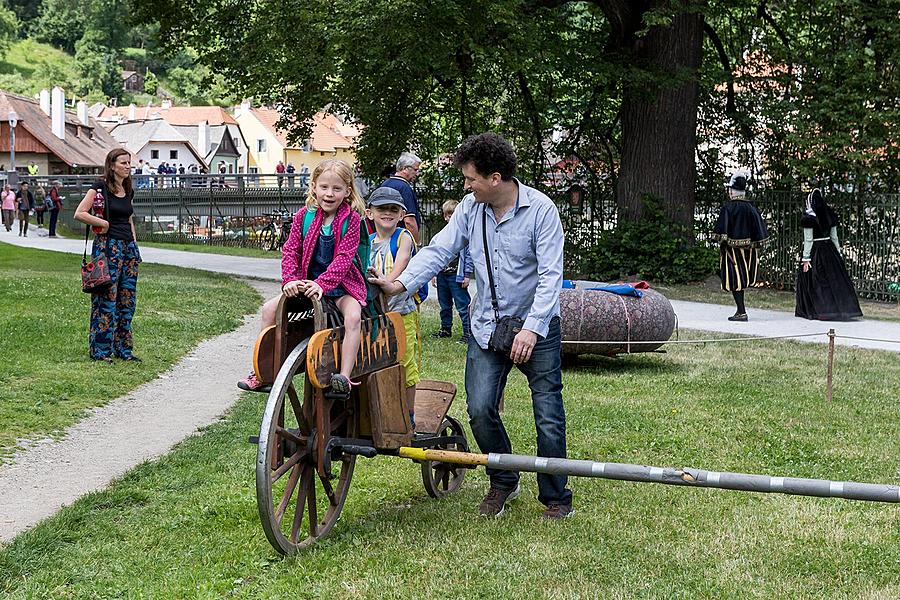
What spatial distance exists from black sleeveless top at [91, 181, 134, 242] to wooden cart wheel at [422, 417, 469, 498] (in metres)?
5.35

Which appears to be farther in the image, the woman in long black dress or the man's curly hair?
the woman in long black dress

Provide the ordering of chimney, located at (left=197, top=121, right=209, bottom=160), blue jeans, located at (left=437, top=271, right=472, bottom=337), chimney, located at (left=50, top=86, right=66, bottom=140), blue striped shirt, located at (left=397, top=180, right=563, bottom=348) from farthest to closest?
chimney, located at (left=197, top=121, right=209, bottom=160), chimney, located at (left=50, top=86, right=66, bottom=140), blue jeans, located at (left=437, top=271, right=472, bottom=337), blue striped shirt, located at (left=397, top=180, right=563, bottom=348)

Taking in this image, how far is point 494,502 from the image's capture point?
Result: 247 inches

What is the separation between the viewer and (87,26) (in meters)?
185

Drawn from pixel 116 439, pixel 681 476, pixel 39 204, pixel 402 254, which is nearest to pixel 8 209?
pixel 39 204

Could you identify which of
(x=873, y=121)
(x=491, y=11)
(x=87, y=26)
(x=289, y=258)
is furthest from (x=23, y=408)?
(x=87, y=26)

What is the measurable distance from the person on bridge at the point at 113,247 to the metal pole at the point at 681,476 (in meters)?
6.30

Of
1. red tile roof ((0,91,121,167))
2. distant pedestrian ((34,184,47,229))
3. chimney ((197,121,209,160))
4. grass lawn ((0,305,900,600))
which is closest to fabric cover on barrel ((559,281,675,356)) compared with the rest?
grass lawn ((0,305,900,600))

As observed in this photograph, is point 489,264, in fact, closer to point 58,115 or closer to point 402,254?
point 402,254

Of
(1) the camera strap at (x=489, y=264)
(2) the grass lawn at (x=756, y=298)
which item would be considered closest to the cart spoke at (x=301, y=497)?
(1) the camera strap at (x=489, y=264)

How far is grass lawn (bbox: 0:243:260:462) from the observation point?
936cm

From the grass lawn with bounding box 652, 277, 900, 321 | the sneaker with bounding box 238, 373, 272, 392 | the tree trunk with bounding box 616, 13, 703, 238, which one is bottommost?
the grass lawn with bounding box 652, 277, 900, 321

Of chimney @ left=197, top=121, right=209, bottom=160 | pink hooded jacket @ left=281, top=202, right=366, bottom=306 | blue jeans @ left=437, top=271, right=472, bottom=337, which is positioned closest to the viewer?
pink hooded jacket @ left=281, top=202, right=366, bottom=306

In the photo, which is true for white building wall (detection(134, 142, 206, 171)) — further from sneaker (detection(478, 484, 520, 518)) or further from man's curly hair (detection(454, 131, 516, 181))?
man's curly hair (detection(454, 131, 516, 181))
